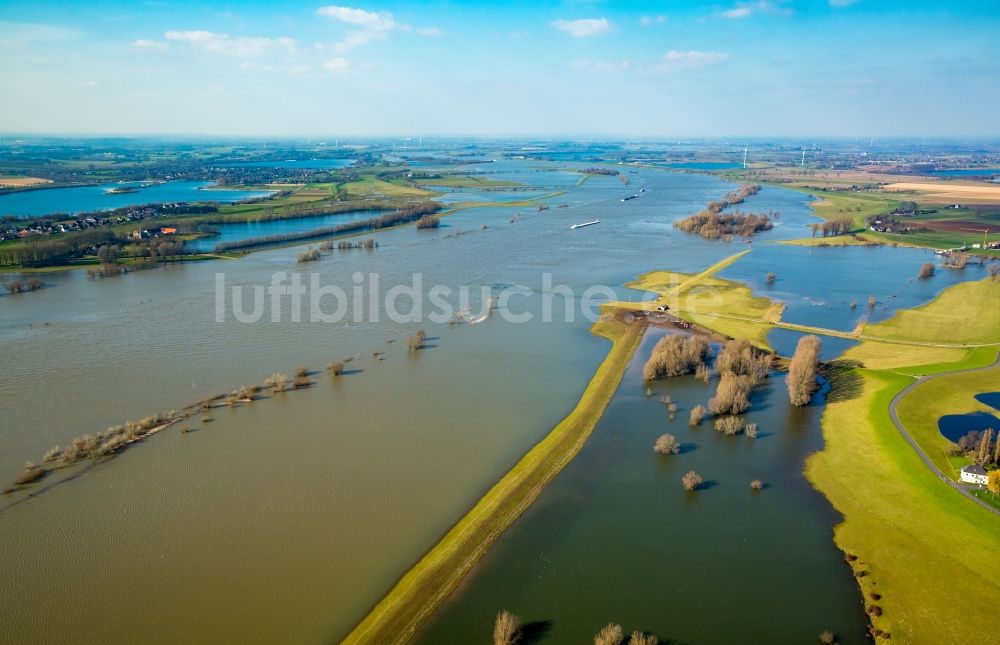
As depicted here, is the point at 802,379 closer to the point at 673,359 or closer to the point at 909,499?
the point at 673,359

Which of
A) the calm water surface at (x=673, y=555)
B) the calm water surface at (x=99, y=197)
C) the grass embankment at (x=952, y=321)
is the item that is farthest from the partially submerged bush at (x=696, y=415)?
the calm water surface at (x=99, y=197)

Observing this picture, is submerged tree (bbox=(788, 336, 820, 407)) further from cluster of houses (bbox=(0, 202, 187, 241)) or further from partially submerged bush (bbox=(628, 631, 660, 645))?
cluster of houses (bbox=(0, 202, 187, 241))

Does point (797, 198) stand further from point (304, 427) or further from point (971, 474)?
point (304, 427)

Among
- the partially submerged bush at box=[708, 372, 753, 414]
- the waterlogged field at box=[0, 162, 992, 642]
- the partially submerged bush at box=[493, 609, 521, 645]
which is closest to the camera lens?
the partially submerged bush at box=[493, 609, 521, 645]

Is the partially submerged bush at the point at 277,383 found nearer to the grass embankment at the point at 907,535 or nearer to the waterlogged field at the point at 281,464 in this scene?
the waterlogged field at the point at 281,464

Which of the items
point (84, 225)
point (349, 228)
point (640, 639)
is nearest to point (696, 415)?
point (640, 639)

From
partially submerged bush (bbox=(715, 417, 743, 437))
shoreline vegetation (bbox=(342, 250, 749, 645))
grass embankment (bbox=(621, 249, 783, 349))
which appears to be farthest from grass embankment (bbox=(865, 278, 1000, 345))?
partially submerged bush (bbox=(715, 417, 743, 437))
